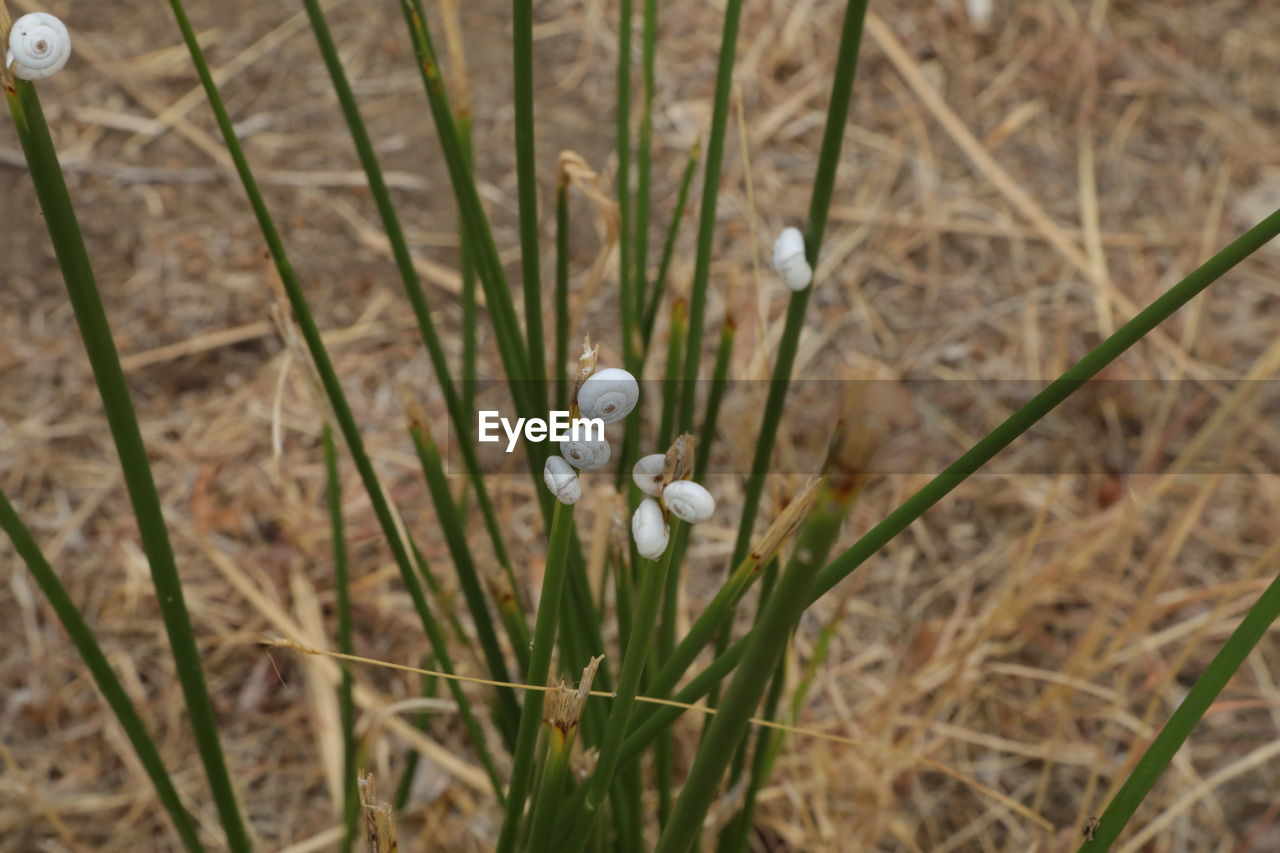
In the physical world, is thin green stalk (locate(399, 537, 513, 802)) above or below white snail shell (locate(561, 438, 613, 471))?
below

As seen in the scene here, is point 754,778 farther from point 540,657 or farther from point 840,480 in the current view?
point 840,480

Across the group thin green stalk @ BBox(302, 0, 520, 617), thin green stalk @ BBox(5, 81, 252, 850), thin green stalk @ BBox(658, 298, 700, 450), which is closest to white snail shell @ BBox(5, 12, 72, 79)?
thin green stalk @ BBox(5, 81, 252, 850)

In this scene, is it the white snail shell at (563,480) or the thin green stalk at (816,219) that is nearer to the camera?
the white snail shell at (563,480)

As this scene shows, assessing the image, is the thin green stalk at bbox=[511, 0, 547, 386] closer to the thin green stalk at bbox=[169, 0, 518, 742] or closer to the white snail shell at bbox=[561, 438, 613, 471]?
the thin green stalk at bbox=[169, 0, 518, 742]

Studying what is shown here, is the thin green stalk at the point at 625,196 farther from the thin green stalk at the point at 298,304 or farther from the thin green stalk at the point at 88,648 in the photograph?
the thin green stalk at the point at 88,648

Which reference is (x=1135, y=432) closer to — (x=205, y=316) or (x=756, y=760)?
(x=756, y=760)

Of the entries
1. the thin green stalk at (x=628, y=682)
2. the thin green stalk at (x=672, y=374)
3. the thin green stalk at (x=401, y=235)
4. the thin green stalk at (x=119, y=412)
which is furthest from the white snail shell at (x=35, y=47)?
the thin green stalk at (x=672, y=374)

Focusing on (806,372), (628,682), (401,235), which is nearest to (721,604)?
(628,682)
